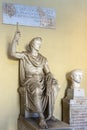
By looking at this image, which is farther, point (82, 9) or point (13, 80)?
point (82, 9)

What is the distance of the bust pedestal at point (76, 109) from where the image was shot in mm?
3506

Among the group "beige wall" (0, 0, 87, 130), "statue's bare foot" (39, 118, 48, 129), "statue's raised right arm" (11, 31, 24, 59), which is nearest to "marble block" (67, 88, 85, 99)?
"beige wall" (0, 0, 87, 130)

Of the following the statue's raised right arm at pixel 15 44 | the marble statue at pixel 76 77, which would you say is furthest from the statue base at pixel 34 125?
the statue's raised right arm at pixel 15 44

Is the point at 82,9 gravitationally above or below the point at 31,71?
above

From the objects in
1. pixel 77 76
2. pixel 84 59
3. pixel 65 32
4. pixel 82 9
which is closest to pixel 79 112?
pixel 77 76

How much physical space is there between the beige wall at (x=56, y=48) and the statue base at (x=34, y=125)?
20 centimetres

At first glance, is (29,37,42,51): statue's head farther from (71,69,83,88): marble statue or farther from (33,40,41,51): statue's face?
(71,69,83,88): marble statue

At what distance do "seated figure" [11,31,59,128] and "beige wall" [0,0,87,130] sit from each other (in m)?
0.18

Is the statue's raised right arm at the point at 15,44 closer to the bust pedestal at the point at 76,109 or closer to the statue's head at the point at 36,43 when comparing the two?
the statue's head at the point at 36,43

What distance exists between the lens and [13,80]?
3557mm

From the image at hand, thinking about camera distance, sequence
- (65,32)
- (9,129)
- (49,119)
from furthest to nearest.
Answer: (65,32), (9,129), (49,119)

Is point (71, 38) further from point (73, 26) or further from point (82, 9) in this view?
point (82, 9)

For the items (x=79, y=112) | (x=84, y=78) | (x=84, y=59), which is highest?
(x=84, y=59)

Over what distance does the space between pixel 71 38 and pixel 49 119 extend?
125 centimetres
